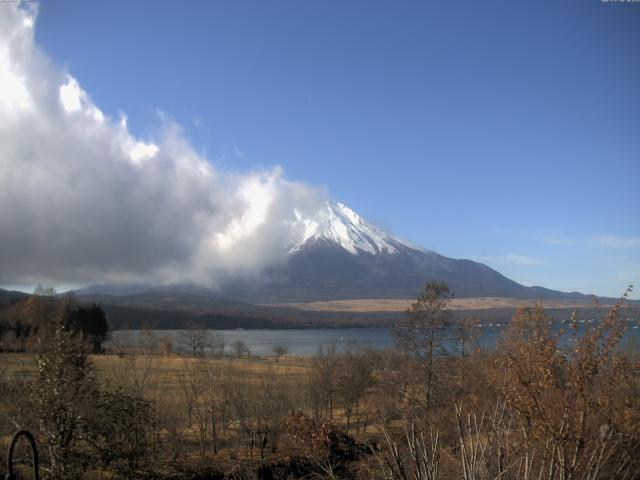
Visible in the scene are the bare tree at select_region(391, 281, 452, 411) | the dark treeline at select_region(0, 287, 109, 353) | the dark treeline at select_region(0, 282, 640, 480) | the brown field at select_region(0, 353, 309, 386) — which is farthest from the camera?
the dark treeline at select_region(0, 287, 109, 353)

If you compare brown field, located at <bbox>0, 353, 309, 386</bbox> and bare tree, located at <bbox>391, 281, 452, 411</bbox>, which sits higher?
bare tree, located at <bbox>391, 281, 452, 411</bbox>

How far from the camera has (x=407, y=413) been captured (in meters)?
17.1

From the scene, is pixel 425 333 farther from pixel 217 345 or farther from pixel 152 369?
pixel 217 345

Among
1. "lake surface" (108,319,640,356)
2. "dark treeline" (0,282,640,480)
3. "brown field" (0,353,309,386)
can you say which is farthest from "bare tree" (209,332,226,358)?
"dark treeline" (0,282,640,480)

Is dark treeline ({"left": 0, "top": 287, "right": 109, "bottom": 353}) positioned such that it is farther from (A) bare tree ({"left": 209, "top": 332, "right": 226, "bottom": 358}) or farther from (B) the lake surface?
(A) bare tree ({"left": 209, "top": 332, "right": 226, "bottom": 358})

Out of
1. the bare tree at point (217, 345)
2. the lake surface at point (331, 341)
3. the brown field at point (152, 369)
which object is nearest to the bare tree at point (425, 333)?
the lake surface at point (331, 341)

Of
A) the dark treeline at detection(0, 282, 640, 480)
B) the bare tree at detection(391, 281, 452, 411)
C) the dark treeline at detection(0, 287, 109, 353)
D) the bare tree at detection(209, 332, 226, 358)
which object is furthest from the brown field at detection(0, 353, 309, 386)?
the dark treeline at detection(0, 287, 109, 353)

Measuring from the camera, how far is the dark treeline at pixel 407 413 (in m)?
6.40

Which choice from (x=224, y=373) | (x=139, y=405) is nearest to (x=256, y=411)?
(x=224, y=373)

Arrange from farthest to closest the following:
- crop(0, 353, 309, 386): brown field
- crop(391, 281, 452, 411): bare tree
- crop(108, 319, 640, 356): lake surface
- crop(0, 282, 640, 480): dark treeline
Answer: crop(0, 353, 309, 386): brown field → crop(391, 281, 452, 411): bare tree → crop(108, 319, 640, 356): lake surface → crop(0, 282, 640, 480): dark treeline

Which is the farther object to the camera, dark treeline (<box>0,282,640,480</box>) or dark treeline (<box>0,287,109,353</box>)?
dark treeline (<box>0,287,109,353</box>)

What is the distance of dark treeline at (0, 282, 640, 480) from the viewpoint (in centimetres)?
640

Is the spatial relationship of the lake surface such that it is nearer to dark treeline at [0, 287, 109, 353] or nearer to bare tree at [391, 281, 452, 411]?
bare tree at [391, 281, 452, 411]

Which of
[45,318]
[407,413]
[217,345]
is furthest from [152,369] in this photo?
Result: [217,345]
